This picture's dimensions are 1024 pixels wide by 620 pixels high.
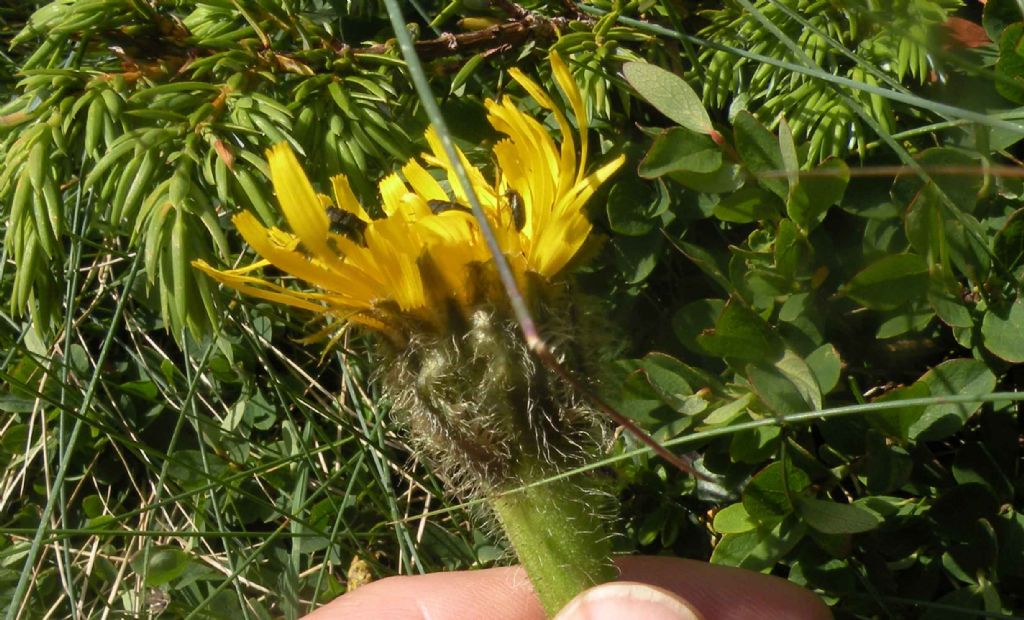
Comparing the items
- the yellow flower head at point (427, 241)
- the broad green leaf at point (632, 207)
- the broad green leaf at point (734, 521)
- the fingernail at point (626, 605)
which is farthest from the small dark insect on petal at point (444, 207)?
the broad green leaf at point (734, 521)

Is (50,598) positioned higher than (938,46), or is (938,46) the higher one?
(938,46)

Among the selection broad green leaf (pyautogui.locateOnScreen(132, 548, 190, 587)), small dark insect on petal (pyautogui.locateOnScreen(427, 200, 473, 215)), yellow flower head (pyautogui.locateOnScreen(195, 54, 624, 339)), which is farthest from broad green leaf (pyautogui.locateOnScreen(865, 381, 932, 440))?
broad green leaf (pyautogui.locateOnScreen(132, 548, 190, 587))

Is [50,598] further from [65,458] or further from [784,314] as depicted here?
[784,314]

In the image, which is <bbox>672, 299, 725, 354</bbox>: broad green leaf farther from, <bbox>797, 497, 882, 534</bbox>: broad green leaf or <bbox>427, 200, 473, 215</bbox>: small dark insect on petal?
<bbox>427, 200, 473, 215</bbox>: small dark insect on petal

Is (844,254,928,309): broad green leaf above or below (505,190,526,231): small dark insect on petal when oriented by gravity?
below

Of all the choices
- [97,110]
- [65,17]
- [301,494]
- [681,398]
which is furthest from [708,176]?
[301,494]

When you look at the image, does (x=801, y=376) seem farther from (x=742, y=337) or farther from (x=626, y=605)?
(x=626, y=605)

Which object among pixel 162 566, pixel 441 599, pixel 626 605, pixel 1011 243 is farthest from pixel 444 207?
pixel 162 566
